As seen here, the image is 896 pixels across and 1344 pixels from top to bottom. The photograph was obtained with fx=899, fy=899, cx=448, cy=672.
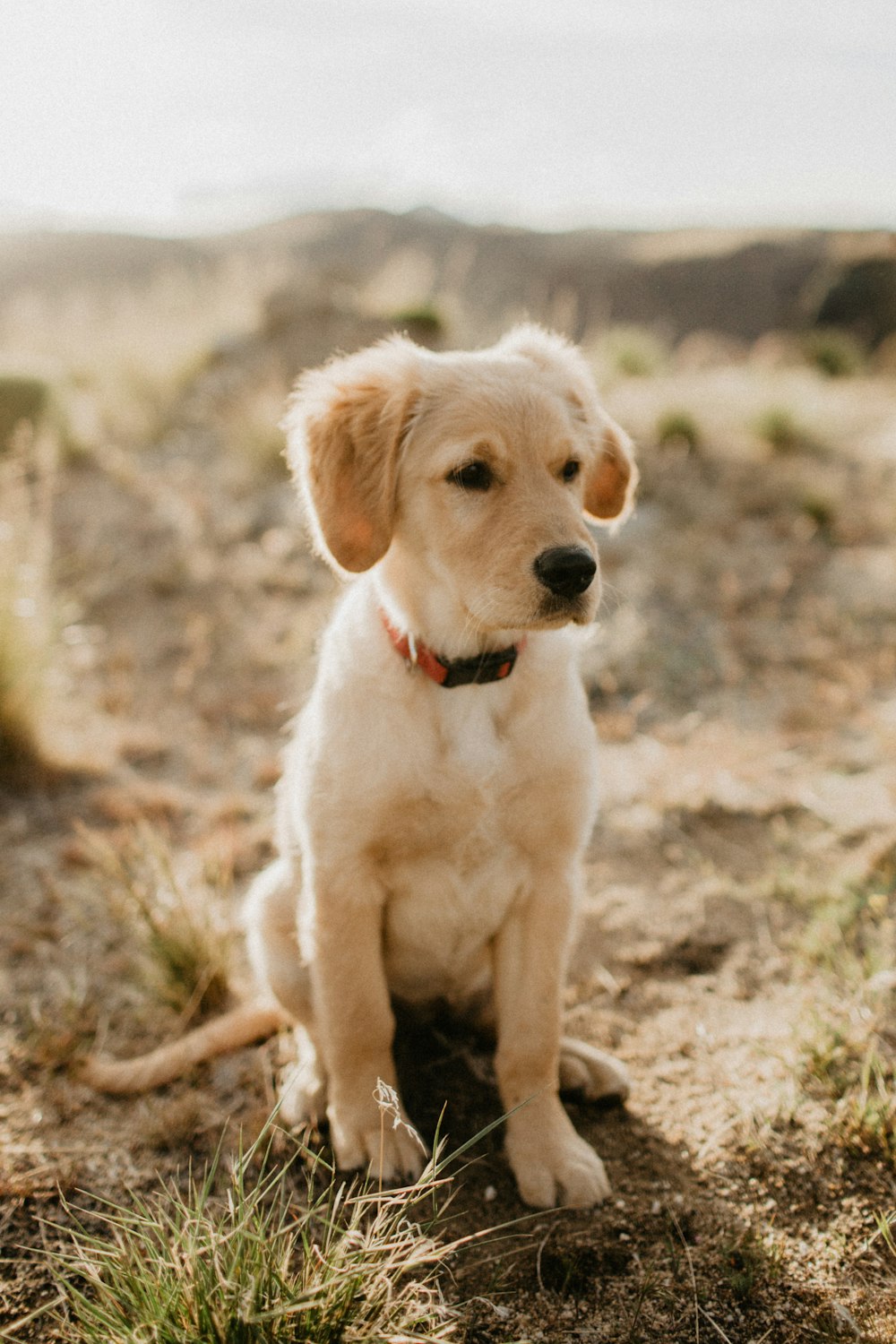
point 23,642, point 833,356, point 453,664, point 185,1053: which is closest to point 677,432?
point 833,356

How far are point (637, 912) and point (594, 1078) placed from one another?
834 mm

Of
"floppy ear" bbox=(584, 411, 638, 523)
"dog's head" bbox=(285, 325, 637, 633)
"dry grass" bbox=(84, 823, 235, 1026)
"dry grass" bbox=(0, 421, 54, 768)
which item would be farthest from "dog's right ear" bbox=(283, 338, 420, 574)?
"dry grass" bbox=(0, 421, 54, 768)

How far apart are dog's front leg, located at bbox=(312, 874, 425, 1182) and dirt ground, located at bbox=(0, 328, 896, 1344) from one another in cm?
20

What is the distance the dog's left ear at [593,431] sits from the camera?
7.04 ft

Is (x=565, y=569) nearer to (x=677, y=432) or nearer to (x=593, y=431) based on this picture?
(x=593, y=431)

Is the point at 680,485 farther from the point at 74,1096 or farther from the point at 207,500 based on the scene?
the point at 74,1096

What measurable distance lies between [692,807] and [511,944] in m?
1.69

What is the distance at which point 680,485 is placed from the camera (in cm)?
643

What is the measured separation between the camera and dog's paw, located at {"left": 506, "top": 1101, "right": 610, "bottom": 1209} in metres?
1.80

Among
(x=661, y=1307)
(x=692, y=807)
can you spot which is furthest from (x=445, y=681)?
(x=692, y=807)

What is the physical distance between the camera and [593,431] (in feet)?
6.99

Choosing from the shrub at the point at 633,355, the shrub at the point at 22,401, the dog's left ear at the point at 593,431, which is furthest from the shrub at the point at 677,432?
the dog's left ear at the point at 593,431

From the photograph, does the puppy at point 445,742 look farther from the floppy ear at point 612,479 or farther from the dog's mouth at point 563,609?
the floppy ear at point 612,479

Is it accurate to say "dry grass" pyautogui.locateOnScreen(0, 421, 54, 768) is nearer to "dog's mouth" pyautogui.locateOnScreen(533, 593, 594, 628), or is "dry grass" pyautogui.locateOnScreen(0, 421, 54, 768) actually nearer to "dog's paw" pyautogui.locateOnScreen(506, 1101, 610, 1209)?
"dog's mouth" pyautogui.locateOnScreen(533, 593, 594, 628)
